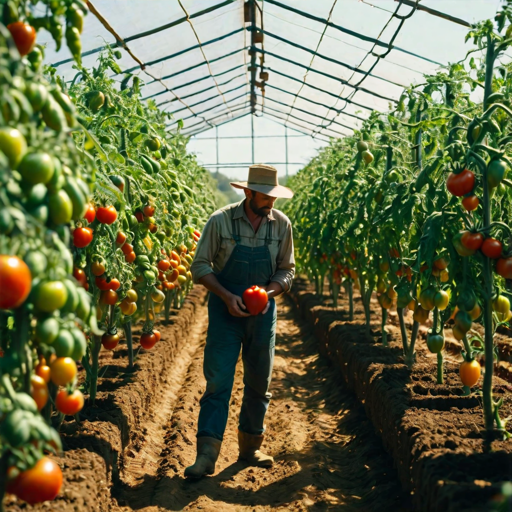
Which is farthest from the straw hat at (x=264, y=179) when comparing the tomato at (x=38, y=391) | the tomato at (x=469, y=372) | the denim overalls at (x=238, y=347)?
the tomato at (x=38, y=391)

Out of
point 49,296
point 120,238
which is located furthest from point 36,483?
point 120,238

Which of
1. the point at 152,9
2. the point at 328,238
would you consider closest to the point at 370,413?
the point at 328,238

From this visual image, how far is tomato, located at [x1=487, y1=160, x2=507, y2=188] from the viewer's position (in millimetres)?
2336

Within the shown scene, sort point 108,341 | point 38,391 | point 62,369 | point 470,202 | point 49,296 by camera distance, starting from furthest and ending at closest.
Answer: point 108,341 < point 470,202 < point 38,391 < point 62,369 < point 49,296

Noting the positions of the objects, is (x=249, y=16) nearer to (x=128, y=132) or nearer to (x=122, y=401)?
(x=128, y=132)

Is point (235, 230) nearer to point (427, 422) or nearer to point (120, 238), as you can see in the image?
point (120, 238)

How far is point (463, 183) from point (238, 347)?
1562mm

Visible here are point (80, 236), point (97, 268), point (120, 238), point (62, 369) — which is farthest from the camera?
point (120, 238)

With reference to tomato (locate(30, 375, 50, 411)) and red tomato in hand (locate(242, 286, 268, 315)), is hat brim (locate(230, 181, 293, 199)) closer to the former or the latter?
red tomato in hand (locate(242, 286, 268, 315))

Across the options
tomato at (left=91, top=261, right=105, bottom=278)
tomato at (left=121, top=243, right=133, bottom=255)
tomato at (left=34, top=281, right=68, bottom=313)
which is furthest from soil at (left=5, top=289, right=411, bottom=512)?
tomato at (left=34, top=281, right=68, bottom=313)

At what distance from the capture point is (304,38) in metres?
9.14

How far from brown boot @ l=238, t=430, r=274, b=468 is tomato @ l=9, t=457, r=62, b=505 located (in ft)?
6.57

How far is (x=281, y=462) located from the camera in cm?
346

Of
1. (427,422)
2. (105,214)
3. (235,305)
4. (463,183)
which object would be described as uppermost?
(463,183)
